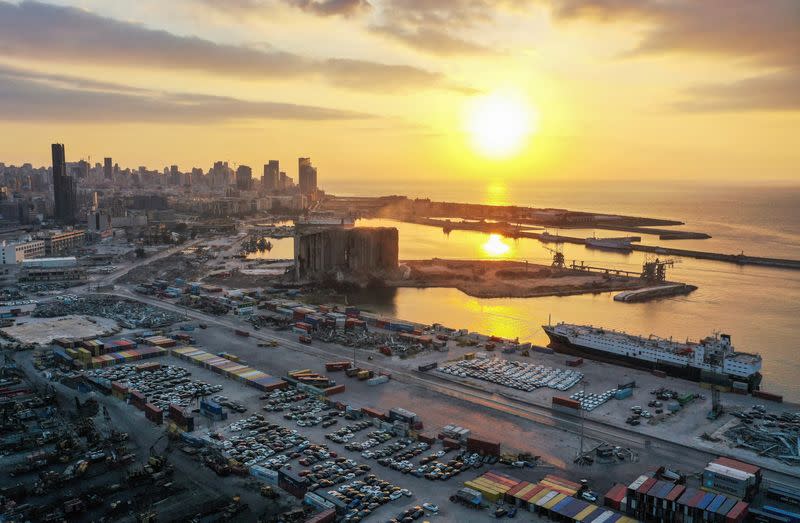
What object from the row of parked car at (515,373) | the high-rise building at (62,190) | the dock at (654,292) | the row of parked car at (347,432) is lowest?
the row of parked car at (347,432)

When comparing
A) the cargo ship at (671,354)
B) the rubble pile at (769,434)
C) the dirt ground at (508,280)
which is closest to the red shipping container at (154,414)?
the rubble pile at (769,434)

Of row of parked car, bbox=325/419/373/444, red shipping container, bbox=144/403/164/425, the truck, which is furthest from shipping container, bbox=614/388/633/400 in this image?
red shipping container, bbox=144/403/164/425

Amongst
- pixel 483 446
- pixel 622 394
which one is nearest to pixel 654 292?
pixel 622 394

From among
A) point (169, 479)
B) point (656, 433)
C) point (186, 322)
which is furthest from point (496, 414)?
point (186, 322)

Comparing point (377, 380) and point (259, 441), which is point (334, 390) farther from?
point (259, 441)

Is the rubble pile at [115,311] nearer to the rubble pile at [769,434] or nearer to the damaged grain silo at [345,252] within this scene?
the damaged grain silo at [345,252]

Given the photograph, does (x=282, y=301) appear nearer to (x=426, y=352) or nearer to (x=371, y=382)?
(x=426, y=352)
